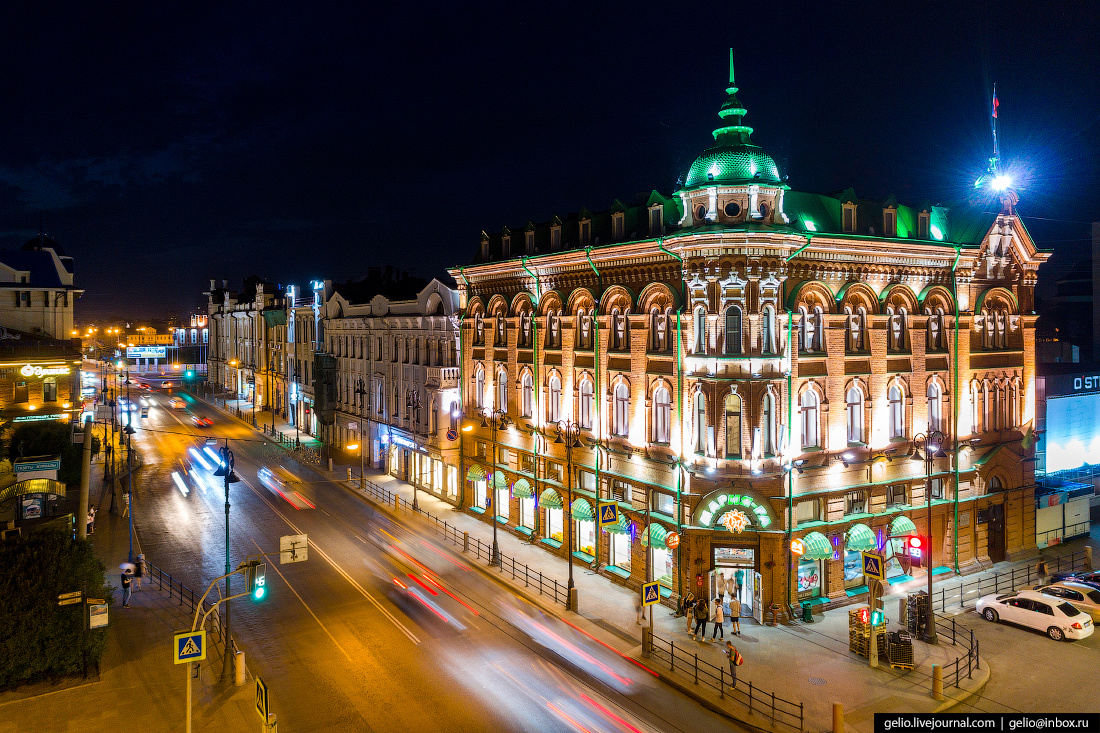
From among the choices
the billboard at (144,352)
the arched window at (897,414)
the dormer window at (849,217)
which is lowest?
the arched window at (897,414)

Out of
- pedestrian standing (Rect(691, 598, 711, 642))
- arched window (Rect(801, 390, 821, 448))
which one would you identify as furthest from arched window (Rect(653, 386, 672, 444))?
pedestrian standing (Rect(691, 598, 711, 642))

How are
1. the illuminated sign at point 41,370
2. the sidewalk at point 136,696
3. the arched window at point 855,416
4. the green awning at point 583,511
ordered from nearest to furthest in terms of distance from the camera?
the sidewalk at point 136,696 → the arched window at point 855,416 → the green awning at point 583,511 → the illuminated sign at point 41,370

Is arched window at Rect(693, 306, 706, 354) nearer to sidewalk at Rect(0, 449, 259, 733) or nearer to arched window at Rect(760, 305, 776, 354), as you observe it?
arched window at Rect(760, 305, 776, 354)

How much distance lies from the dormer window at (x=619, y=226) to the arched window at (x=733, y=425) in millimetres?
9395

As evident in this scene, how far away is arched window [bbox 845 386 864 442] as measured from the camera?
28.5 m

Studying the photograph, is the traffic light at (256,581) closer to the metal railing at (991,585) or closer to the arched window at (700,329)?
the arched window at (700,329)

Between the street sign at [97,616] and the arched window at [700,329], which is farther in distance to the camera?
the arched window at [700,329]

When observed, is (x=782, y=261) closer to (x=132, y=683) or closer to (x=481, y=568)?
(x=481, y=568)

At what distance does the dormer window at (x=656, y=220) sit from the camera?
95.0 feet

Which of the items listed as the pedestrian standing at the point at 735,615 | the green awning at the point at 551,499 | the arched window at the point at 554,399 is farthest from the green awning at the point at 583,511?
the pedestrian standing at the point at 735,615

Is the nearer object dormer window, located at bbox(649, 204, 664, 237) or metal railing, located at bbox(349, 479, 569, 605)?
metal railing, located at bbox(349, 479, 569, 605)

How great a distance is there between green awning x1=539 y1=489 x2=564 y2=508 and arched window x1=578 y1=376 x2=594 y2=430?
156 inches

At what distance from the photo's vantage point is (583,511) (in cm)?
3195

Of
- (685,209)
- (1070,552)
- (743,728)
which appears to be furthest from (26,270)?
(1070,552)
